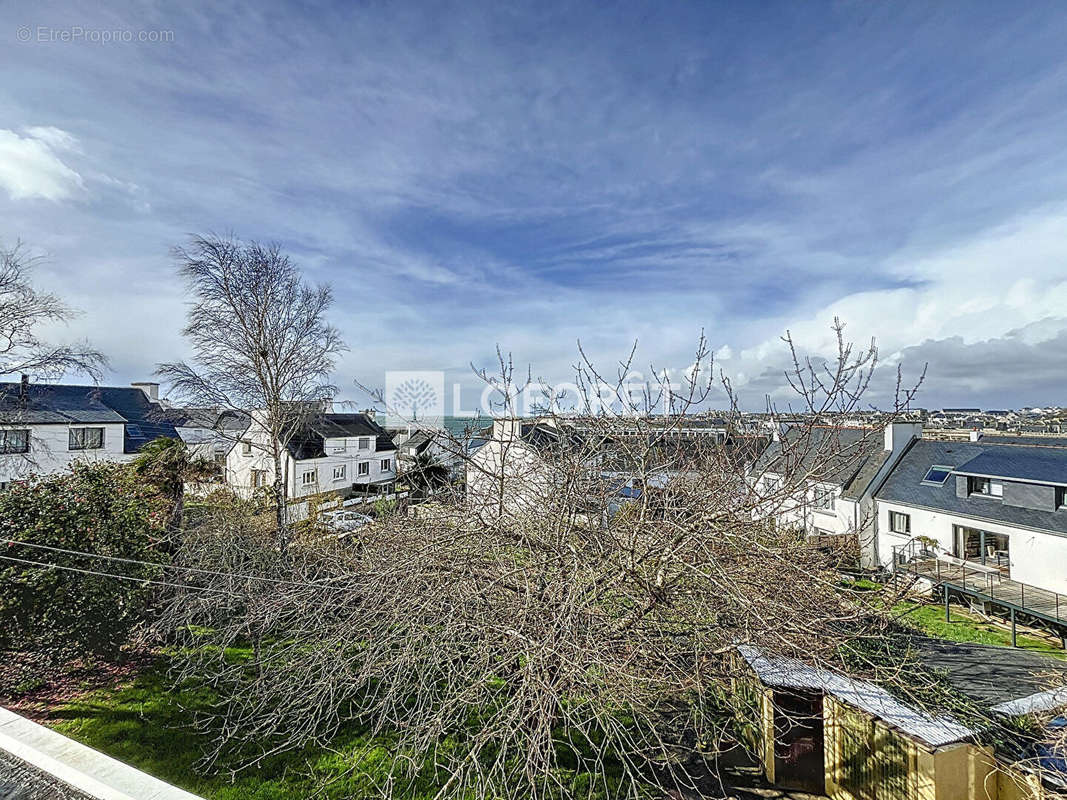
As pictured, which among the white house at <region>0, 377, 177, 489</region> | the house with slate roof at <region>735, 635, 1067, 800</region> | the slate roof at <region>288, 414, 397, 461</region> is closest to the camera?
the house with slate roof at <region>735, 635, 1067, 800</region>

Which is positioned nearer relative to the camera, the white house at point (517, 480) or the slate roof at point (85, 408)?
the white house at point (517, 480)

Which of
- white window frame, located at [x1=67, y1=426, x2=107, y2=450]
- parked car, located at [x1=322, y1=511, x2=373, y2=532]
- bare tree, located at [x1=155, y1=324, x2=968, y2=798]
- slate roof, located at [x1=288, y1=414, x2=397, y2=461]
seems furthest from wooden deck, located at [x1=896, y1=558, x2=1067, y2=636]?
white window frame, located at [x1=67, y1=426, x2=107, y2=450]

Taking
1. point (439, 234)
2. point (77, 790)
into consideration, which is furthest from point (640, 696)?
point (439, 234)

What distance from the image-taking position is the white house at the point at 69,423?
13008 mm

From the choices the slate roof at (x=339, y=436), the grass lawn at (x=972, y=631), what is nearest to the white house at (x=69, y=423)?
the slate roof at (x=339, y=436)

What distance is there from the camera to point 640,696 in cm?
421

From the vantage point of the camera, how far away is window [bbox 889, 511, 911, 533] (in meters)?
16.1

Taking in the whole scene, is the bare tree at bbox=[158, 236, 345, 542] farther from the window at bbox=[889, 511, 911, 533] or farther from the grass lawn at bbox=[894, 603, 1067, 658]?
the window at bbox=[889, 511, 911, 533]

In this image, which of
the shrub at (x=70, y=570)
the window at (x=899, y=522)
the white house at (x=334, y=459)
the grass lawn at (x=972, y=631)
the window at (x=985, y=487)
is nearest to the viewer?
the shrub at (x=70, y=570)

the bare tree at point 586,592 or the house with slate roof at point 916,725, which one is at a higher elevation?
the bare tree at point 586,592

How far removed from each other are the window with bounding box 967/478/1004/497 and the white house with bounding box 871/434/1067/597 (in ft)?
0.07

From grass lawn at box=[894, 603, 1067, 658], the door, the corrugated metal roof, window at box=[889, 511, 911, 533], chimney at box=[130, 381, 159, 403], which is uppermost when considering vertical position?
chimney at box=[130, 381, 159, 403]

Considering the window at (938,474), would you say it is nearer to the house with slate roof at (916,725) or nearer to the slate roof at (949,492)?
the slate roof at (949,492)

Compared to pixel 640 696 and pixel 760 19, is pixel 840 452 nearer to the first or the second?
pixel 640 696
